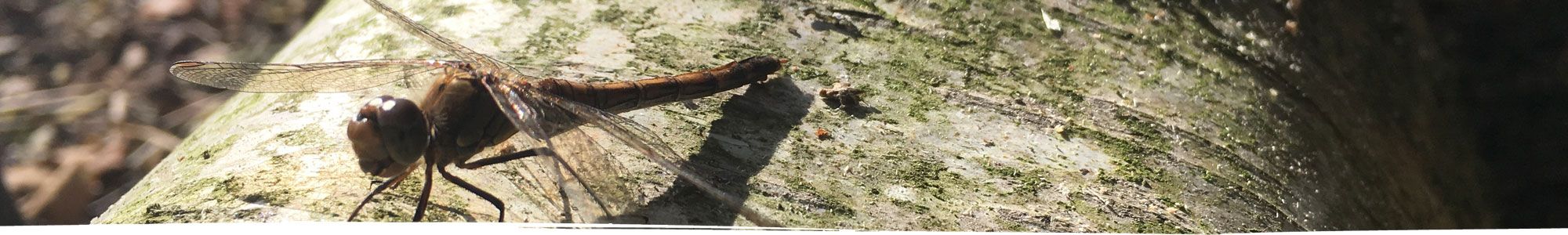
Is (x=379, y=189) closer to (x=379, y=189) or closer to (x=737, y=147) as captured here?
(x=379, y=189)

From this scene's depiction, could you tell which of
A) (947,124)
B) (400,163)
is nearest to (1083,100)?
(947,124)

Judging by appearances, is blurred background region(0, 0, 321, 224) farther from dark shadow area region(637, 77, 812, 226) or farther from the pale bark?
dark shadow area region(637, 77, 812, 226)

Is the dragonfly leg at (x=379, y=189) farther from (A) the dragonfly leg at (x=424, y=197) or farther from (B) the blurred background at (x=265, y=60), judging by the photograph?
(B) the blurred background at (x=265, y=60)

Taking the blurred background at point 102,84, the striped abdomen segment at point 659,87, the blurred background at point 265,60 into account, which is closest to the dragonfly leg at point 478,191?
the striped abdomen segment at point 659,87

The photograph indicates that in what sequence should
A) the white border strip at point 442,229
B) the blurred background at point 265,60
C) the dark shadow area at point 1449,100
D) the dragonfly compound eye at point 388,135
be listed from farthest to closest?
the blurred background at point 265,60 < the dark shadow area at point 1449,100 < the dragonfly compound eye at point 388,135 < the white border strip at point 442,229

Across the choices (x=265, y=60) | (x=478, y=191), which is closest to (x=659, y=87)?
(x=478, y=191)

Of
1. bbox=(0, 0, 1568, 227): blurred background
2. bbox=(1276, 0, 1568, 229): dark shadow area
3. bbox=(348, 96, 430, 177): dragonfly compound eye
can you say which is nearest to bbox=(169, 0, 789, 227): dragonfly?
bbox=(348, 96, 430, 177): dragonfly compound eye
